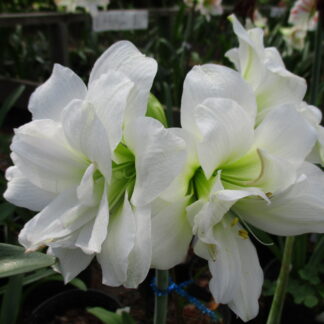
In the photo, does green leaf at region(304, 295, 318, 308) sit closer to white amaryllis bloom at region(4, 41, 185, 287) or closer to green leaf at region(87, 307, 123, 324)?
green leaf at region(87, 307, 123, 324)

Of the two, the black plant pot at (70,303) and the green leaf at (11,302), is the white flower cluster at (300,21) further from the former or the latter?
the green leaf at (11,302)

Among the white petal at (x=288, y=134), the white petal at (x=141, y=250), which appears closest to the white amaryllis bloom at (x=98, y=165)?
the white petal at (x=141, y=250)

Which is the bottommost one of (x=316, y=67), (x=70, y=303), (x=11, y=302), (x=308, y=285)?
(x=70, y=303)

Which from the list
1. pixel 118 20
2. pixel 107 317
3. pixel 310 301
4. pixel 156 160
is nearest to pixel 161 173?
pixel 156 160

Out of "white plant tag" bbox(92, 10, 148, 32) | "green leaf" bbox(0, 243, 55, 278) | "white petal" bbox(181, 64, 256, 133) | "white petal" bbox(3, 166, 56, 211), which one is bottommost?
"white plant tag" bbox(92, 10, 148, 32)

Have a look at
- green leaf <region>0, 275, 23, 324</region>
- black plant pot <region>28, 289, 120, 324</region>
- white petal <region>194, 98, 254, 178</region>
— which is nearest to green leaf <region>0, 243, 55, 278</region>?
white petal <region>194, 98, 254, 178</region>

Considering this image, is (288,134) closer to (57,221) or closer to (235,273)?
(235,273)
